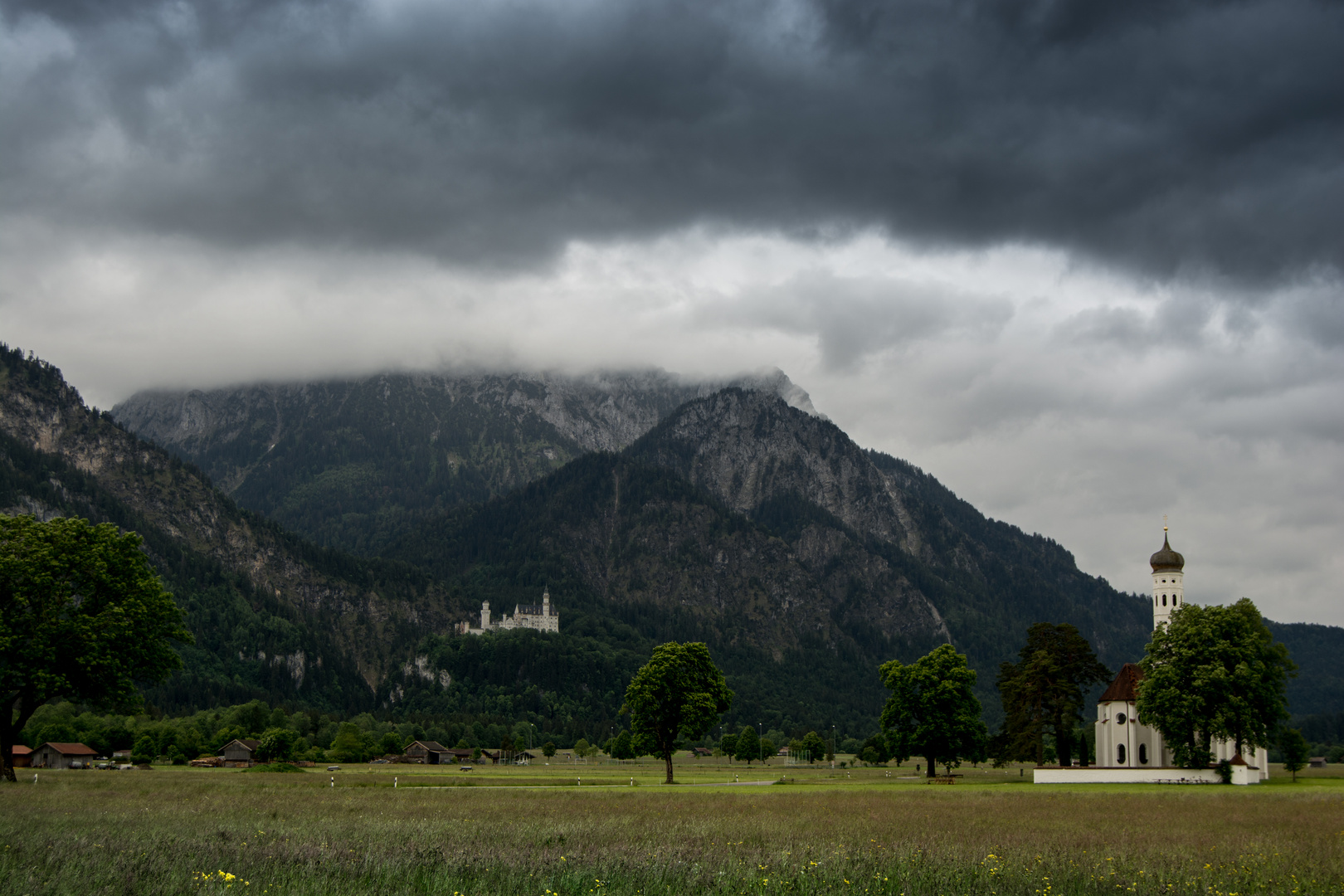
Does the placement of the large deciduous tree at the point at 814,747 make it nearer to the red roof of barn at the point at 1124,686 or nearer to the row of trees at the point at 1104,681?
the red roof of barn at the point at 1124,686

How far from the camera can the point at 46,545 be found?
179 ft

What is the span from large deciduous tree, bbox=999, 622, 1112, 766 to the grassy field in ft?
168

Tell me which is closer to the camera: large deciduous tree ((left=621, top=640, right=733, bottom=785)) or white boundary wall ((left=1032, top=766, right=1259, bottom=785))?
white boundary wall ((left=1032, top=766, right=1259, bottom=785))

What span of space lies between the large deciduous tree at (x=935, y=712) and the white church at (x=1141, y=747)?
391 inches

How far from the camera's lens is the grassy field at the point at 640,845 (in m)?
23.8

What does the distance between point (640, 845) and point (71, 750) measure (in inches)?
4294

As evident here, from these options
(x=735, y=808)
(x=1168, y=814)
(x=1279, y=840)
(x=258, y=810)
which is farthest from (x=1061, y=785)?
(x=258, y=810)

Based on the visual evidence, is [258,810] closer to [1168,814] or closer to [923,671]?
[1168,814]

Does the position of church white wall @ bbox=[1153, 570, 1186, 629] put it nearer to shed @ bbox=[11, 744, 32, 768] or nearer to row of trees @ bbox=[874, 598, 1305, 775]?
row of trees @ bbox=[874, 598, 1305, 775]

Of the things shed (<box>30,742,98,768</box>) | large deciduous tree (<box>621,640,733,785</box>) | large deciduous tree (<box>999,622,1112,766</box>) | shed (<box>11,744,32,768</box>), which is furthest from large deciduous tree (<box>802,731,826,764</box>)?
shed (<box>11,744,32,768</box>)

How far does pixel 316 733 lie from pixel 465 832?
573 feet

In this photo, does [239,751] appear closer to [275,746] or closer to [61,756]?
[275,746]

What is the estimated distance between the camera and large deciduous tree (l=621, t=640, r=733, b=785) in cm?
Answer: 9456

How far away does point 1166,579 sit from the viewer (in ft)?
443
